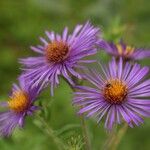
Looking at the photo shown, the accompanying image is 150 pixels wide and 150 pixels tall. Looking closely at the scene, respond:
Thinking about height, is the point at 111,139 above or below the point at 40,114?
below

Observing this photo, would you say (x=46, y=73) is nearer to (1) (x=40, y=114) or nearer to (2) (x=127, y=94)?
(1) (x=40, y=114)

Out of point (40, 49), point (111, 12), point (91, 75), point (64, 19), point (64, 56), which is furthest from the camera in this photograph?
point (64, 19)

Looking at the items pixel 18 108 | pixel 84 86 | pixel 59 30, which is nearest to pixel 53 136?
pixel 18 108

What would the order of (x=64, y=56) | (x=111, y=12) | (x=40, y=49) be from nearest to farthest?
(x=64, y=56), (x=40, y=49), (x=111, y=12)

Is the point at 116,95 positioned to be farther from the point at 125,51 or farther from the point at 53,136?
the point at 125,51

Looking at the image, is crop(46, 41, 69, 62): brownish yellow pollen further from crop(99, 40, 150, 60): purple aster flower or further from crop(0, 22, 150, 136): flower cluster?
crop(99, 40, 150, 60): purple aster flower

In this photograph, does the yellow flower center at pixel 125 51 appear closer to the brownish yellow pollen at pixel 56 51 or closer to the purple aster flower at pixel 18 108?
the brownish yellow pollen at pixel 56 51

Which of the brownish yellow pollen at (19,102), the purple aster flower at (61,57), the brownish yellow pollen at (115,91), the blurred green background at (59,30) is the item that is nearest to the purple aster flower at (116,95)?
the brownish yellow pollen at (115,91)

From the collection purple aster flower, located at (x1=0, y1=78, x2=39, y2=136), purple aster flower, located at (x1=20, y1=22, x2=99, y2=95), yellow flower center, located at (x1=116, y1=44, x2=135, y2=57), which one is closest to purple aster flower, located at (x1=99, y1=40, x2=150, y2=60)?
yellow flower center, located at (x1=116, y1=44, x2=135, y2=57)

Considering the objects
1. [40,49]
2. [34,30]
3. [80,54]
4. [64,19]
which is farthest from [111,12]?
[80,54]
